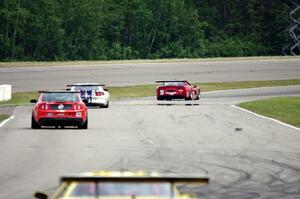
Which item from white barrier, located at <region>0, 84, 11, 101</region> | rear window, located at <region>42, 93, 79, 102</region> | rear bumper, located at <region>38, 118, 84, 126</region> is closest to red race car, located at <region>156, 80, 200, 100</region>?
white barrier, located at <region>0, 84, 11, 101</region>

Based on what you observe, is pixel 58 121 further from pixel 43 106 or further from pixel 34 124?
pixel 34 124

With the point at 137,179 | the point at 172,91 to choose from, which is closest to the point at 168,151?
the point at 137,179

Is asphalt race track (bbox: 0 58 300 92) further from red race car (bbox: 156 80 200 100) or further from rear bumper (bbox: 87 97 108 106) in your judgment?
rear bumper (bbox: 87 97 108 106)

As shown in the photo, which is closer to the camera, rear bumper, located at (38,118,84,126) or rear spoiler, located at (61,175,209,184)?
rear spoiler, located at (61,175,209,184)

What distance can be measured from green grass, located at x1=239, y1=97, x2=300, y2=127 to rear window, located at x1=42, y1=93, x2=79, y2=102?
7.81 metres

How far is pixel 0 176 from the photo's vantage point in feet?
55.4

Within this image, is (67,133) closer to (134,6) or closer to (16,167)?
(16,167)

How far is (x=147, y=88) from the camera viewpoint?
67.5m

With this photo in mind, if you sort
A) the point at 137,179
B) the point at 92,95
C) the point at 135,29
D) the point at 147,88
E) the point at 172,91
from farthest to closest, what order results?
1. the point at 135,29
2. the point at 147,88
3. the point at 172,91
4. the point at 92,95
5. the point at 137,179

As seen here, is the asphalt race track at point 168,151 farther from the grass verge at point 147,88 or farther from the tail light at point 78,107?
the grass verge at point 147,88

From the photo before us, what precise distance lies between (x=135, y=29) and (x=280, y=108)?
67.2m

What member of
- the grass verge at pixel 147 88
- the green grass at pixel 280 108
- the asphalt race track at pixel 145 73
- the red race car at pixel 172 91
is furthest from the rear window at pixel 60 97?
the asphalt race track at pixel 145 73

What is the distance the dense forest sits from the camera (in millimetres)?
98188

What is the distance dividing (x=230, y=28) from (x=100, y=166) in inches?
3888
